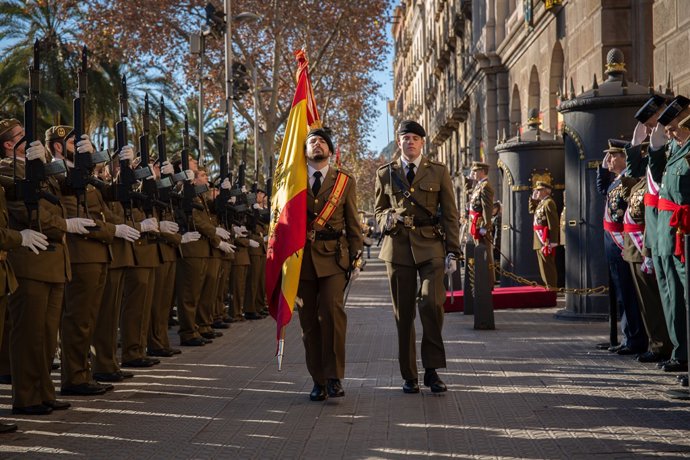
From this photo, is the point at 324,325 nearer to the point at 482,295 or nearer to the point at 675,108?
the point at 675,108

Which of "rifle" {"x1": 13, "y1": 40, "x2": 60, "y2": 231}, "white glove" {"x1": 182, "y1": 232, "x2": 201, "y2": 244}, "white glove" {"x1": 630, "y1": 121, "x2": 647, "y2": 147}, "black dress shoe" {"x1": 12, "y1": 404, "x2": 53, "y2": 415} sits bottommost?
"black dress shoe" {"x1": 12, "y1": 404, "x2": 53, "y2": 415}

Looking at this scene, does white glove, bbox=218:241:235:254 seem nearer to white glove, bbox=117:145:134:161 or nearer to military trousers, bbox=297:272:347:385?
white glove, bbox=117:145:134:161

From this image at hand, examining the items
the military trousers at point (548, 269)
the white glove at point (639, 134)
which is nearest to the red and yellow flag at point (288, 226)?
the white glove at point (639, 134)

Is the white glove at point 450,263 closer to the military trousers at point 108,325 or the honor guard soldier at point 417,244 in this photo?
the honor guard soldier at point 417,244

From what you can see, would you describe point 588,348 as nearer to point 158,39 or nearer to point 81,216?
point 81,216

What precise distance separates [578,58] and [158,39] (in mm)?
16588

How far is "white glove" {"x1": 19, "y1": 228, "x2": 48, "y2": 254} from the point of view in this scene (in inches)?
310

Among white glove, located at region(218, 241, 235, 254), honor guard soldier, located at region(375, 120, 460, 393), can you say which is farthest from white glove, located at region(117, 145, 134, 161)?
white glove, located at region(218, 241, 235, 254)

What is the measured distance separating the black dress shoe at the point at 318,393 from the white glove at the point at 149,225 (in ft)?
9.24

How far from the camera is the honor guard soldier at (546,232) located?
65.9ft

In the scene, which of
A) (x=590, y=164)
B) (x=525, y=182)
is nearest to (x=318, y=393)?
(x=590, y=164)

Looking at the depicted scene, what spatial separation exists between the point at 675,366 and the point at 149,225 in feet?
16.7

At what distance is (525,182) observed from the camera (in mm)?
21484

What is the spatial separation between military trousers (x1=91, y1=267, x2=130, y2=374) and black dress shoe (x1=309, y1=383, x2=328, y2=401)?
7.29 ft
